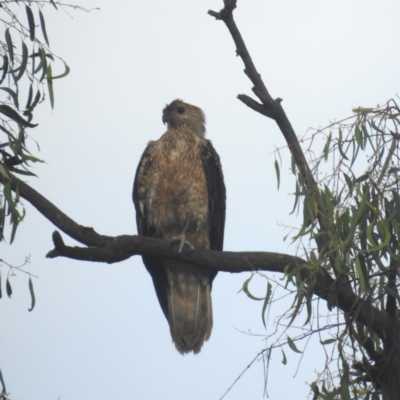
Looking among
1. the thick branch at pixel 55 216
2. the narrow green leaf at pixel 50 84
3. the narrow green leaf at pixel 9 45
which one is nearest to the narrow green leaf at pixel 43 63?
the narrow green leaf at pixel 50 84

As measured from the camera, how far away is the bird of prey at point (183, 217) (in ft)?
16.7

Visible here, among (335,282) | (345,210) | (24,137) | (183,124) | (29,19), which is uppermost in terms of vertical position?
(183,124)

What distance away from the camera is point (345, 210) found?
3.10m

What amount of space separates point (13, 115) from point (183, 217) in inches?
73.8

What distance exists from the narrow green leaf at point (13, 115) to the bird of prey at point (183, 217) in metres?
1.74

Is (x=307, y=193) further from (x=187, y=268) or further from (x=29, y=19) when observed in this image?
(x=187, y=268)

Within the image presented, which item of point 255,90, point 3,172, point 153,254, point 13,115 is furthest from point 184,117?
point 3,172

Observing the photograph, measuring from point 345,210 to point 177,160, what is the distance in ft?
7.40

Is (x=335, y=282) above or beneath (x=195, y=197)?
beneath

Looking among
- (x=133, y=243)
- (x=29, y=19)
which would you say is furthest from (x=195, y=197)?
(x=29, y=19)

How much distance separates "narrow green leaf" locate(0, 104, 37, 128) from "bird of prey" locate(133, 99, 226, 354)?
5.72 feet

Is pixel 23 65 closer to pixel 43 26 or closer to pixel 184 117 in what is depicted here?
pixel 43 26

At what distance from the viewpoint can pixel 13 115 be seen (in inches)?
137

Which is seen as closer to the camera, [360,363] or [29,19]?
[360,363]
